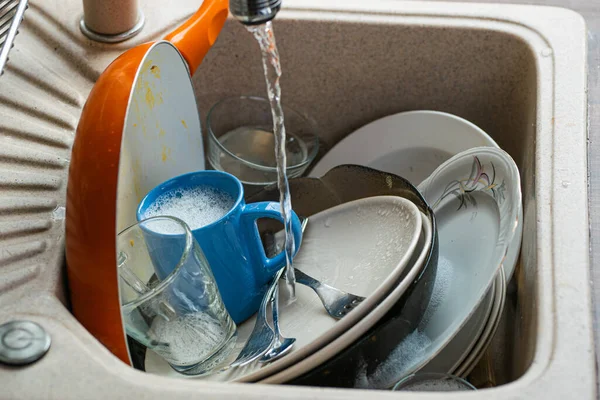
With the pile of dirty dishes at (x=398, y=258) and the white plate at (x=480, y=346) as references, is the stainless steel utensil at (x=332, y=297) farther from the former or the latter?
the white plate at (x=480, y=346)

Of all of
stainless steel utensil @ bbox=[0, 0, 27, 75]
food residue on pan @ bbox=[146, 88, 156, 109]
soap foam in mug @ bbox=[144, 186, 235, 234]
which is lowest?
soap foam in mug @ bbox=[144, 186, 235, 234]

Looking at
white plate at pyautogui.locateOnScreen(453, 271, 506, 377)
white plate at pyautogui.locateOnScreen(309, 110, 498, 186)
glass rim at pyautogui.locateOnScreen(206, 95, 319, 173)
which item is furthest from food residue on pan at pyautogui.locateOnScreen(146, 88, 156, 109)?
white plate at pyautogui.locateOnScreen(453, 271, 506, 377)

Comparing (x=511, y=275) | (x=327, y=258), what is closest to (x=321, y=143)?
(x=327, y=258)

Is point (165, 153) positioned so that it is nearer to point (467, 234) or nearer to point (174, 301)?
point (174, 301)

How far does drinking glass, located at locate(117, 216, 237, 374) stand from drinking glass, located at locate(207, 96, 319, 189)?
0.24 metres

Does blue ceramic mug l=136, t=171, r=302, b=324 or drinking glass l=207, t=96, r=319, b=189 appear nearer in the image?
blue ceramic mug l=136, t=171, r=302, b=324

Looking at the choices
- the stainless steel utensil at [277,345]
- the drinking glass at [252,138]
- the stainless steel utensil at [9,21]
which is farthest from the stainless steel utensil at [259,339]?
the stainless steel utensil at [9,21]

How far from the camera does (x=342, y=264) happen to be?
77 cm

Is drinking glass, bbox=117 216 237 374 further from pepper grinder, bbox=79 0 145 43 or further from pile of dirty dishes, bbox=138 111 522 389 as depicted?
pepper grinder, bbox=79 0 145 43

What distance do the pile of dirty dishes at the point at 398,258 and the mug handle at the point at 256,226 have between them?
0.11ft

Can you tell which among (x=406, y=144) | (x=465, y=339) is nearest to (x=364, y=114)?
(x=406, y=144)

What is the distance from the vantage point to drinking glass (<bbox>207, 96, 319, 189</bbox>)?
92 centimetres

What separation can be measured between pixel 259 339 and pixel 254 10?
0.33 metres

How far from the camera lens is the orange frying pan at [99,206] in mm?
547
